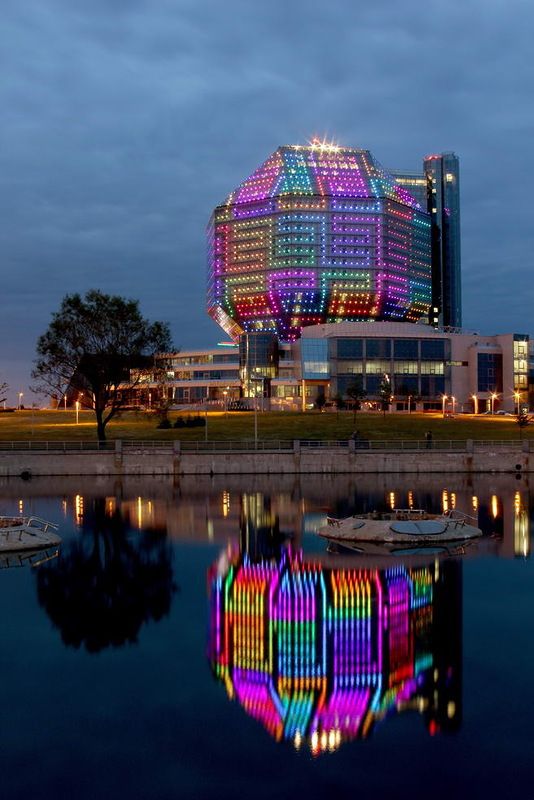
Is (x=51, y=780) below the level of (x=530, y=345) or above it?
below

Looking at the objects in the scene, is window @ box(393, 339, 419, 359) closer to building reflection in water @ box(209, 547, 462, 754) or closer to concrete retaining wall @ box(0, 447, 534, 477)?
concrete retaining wall @ box(0, 447, 534, 477)

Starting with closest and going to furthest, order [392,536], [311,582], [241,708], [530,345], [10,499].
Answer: [241,708], [311,582], [392,536], [10,499], [530,345]

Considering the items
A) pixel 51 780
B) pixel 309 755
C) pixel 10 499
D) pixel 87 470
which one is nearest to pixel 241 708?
pixel 309 755

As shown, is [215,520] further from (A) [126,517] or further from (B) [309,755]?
(B) [309,755]

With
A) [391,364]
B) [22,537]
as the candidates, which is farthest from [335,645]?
[391,364]

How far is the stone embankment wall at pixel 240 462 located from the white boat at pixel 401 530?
3048 centimetres

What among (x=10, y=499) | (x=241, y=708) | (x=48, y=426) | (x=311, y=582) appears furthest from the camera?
(x=48, y=426)

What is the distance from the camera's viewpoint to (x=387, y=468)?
70.9 metres

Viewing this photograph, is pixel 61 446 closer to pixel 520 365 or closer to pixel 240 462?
pixel 240 462

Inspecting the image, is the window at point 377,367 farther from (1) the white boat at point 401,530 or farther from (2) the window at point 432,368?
(1) the white boat at point 401,530

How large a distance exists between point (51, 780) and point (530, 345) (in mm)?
184121

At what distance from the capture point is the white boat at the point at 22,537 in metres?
37.0

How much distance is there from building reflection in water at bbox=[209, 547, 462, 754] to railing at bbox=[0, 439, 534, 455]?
125 ft

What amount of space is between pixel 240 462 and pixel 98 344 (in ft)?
80.4
